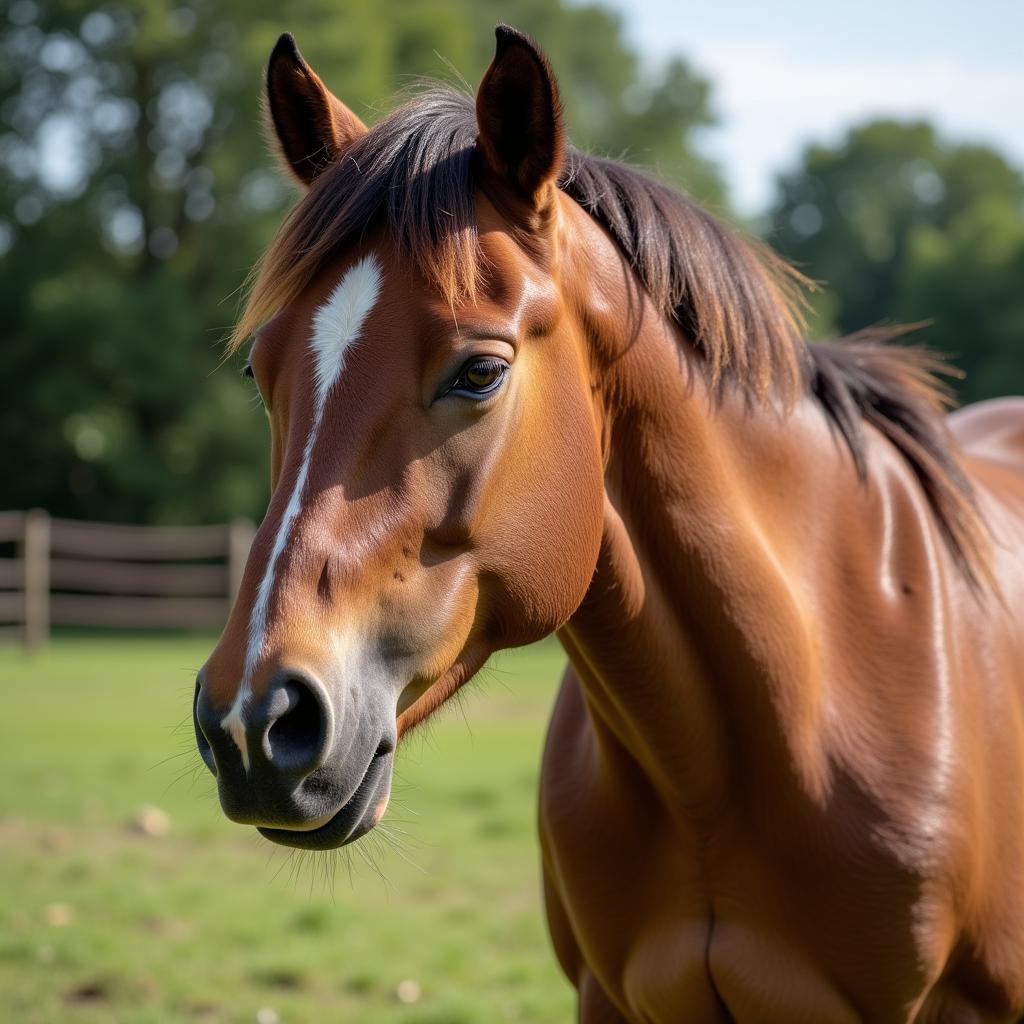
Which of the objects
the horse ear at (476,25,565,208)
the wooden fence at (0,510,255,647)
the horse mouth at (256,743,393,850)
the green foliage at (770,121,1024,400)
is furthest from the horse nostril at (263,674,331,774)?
the green foliage at (770,121,1024,400)

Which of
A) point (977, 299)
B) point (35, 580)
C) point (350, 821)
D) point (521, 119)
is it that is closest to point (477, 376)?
point (521, 119)

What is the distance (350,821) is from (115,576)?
20709 millimetres

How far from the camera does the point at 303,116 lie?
2309 millimetres

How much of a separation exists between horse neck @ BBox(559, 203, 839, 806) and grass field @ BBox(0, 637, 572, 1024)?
0.30 m

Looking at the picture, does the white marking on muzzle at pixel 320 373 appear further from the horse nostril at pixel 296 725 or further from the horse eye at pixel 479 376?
the horse eye at pixel 479 376

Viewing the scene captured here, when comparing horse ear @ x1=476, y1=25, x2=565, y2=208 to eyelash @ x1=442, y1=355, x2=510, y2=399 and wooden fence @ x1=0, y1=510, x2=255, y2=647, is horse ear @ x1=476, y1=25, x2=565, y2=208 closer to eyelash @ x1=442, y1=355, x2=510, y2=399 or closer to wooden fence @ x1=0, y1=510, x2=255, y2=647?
eyelash @ x1=442, y1=355, x2=510, y2=399

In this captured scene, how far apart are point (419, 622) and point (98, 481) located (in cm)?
2539

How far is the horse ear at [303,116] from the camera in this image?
2.21m

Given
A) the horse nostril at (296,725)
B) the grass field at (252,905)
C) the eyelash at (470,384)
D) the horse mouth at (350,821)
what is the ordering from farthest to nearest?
1. the grass field at (252,905)
2. the eyelash at (470,384)
3. the horse mouth at (350,821)
4. the horse nostril at (296,725)

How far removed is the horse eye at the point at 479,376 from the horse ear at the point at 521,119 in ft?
1.13

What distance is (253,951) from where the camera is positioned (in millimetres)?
5059

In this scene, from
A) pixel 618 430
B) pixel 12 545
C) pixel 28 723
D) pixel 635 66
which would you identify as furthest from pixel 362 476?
pixel 635 66

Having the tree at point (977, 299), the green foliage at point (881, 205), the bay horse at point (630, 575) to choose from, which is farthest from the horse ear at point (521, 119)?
the green foliage at point (881, 205)

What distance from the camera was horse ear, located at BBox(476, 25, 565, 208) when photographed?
1.93 meters
